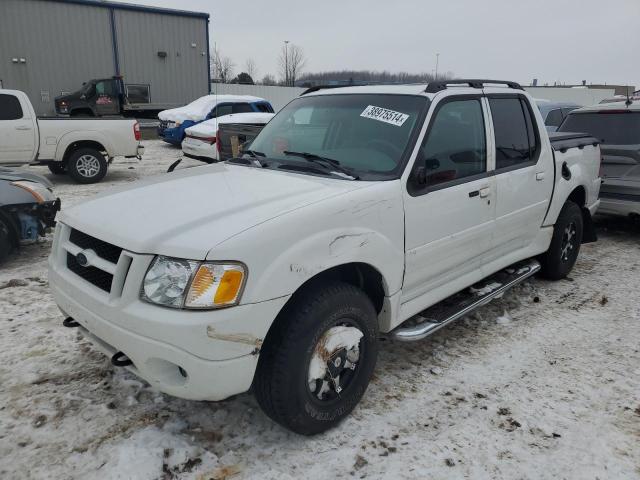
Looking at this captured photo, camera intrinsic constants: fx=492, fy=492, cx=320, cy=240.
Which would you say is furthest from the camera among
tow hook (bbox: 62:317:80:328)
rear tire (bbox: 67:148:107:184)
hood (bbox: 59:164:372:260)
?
rear tire (bbox: 67:148:107:184)

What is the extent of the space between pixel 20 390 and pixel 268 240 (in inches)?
79.7

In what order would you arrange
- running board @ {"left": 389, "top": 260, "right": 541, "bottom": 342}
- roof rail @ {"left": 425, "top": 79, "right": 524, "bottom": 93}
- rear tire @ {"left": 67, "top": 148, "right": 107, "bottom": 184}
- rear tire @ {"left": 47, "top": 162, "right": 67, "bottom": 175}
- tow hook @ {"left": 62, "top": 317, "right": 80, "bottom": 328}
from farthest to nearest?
rear tire @ {"left": 47, "top": 162, "right": 67, "bottom": 175}, rear tire @ {"left": 67, "top": 148, "right": 107, "bottom": 184}, roof rail @ {"left": 425, "top": 79, "right": 524, "bottom": 93}, running board @ {"left": 389, "top": 260, "right": 541, "bottom": 342}, tow hook @ {"left": 62, "top": 317, "right": 80, "bottom": 328}

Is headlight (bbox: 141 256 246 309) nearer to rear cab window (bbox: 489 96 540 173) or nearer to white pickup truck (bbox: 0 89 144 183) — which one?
rear cab window (bbox: 489 96 540 173)

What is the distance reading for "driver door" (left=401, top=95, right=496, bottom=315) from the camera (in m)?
3.07

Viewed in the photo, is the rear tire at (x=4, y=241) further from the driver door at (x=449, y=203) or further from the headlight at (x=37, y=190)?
the driver door at (x=449, y=203)

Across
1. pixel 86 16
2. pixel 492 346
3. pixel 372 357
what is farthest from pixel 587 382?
pixel 86 16

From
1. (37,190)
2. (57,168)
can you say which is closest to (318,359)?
(37,190)

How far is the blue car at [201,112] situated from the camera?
14664mm

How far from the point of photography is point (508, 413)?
2941 mm

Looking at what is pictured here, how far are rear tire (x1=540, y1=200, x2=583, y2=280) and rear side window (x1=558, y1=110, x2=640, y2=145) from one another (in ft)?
7.00

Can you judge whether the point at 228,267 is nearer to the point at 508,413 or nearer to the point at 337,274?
the point at 337,274

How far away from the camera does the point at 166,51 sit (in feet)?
85.5

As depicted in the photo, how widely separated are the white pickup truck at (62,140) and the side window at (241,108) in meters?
4.61

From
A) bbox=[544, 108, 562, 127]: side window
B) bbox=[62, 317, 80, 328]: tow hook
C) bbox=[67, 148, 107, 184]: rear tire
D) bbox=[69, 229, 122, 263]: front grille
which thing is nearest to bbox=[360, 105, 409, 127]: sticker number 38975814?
bbox=[69, 229, 122, 263]: front grille
